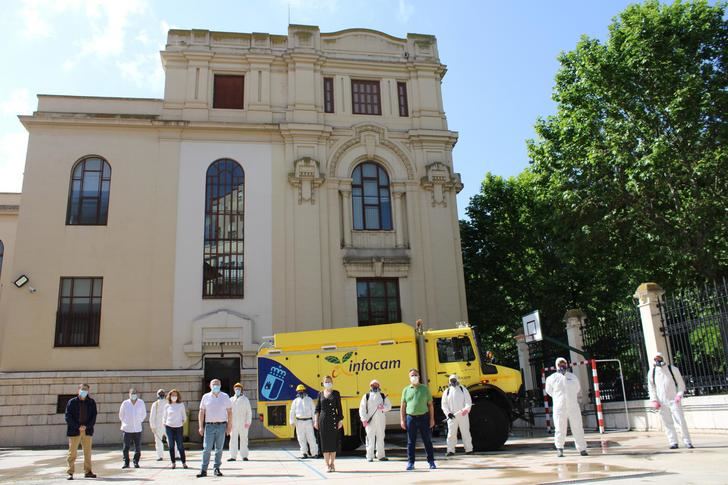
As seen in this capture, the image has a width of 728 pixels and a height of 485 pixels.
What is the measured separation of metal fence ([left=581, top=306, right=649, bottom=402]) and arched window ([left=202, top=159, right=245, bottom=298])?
13.2m

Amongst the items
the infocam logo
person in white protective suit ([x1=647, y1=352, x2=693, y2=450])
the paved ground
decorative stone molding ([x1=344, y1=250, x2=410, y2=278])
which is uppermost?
decorative stone molding ([x1=344, y1=250, x2=410, y2=278])

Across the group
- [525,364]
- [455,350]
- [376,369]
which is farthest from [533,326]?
[376,369]

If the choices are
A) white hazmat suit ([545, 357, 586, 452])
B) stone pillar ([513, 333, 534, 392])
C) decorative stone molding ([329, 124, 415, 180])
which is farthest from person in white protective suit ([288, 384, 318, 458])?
decorative stone molding ([329, 124, 415, 180])

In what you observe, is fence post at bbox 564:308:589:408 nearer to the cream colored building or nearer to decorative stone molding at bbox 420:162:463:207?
the cream colored building

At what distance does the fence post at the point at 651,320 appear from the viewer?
1518 centimetres

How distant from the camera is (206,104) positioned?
82.3ft

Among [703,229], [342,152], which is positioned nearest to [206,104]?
[342,152]

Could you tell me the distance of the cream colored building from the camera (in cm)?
2177

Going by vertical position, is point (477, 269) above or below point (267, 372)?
above

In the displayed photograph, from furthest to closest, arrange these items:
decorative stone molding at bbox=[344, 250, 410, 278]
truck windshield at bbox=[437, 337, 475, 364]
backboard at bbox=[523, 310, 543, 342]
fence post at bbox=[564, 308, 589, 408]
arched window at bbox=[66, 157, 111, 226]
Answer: decorative stone molding at bbox=[344, 250, 410, 278] → arched window at bbox=[66, 157, 111, 226] → fence post at bbox=[564, 308, 589, 408] → backboard at bbox=[523, 310, 543, 342] → truck windshield at bbox=[437, 337, 475, 364]

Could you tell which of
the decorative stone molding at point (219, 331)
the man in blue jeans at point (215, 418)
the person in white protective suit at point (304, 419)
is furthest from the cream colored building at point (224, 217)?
the man in blue jeans at point (215, 418)

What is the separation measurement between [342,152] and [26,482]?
17738 millimetres

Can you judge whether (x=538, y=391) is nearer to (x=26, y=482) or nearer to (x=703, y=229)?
(x=703, y=229)

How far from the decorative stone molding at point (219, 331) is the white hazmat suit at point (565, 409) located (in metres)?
13.3
